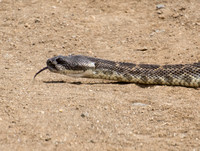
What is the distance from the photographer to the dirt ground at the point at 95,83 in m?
5.45

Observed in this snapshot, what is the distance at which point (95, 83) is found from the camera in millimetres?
7867

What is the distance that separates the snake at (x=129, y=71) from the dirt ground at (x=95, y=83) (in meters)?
0.17

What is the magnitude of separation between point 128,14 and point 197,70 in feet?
13.6

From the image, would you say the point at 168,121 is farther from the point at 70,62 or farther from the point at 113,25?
the point at 113,25

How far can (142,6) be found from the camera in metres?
11.4

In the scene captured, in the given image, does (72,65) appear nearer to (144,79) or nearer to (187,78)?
(144,79)

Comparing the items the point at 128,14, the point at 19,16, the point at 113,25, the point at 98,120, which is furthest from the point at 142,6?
the point at 98,120

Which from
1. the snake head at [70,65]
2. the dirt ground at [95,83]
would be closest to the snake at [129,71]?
the snake head at [70,65]

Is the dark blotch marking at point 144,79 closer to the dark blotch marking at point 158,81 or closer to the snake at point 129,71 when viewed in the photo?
the snake at point 129,71

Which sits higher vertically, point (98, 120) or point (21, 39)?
point (98, 120)

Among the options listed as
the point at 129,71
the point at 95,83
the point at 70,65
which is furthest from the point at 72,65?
the point at 129,71

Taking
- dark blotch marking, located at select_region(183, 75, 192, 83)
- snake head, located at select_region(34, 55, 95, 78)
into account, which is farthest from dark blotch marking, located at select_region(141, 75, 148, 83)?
snake head, located at select_region(34, 55, 95, 78)

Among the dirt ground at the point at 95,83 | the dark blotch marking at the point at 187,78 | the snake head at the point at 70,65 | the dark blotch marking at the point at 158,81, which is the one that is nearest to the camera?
the dirt ground at the point at 95,83

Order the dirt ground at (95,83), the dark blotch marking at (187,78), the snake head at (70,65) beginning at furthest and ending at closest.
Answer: the snake head at (70,65) < the dark blotch marking at (187,78) < the dirt ground at (95,83)
